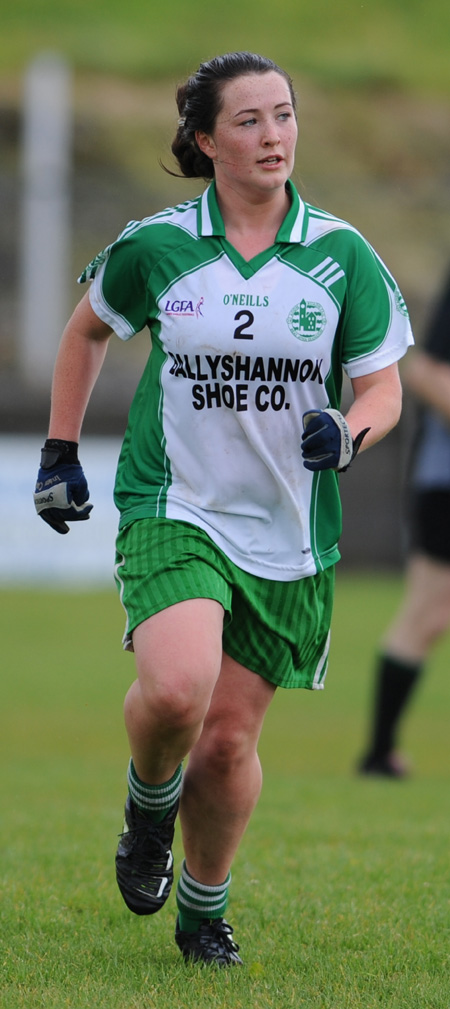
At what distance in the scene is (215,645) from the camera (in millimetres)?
3469

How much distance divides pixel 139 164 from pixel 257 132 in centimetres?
2773

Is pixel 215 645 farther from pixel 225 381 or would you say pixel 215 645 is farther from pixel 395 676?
pixel 395 676

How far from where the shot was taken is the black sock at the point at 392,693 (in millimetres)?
6965

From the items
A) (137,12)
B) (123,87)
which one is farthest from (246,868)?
(137,12)

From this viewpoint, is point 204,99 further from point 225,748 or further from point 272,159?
point 225,748

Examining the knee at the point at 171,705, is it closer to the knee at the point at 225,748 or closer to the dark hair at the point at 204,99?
the knee at the point at 225,748

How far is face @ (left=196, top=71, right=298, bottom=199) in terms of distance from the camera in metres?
3.62

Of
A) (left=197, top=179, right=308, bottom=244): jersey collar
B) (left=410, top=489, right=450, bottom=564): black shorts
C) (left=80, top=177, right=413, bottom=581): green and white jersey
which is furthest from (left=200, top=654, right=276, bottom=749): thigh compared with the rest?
(left=410, top=489, right=450, bottom=564): black shorts

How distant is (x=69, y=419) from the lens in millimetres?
3922

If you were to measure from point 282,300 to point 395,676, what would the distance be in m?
3.66

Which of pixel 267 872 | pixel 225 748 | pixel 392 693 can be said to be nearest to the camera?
pixel 225 748

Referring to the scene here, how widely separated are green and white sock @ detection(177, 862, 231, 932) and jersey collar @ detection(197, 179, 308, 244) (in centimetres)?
162

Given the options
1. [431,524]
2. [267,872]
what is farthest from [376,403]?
[431,524]

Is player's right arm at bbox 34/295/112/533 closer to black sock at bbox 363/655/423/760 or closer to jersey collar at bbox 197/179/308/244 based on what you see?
jersey collar at bbox 197/179/308/244
